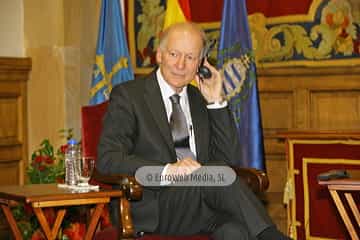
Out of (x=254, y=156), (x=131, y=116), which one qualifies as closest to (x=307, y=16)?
(x=254, y=156)

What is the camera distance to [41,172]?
5891 mm

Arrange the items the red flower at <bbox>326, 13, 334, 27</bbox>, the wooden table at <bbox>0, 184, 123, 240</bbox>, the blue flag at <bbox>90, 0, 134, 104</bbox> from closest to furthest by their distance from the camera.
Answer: the wooden table at <bbox>0, 184, 123, 240</bbox> < the blue flag at <bbox>90, 0, 134, 104</bbox> < the red flower at <bbox>326, 13, 334, 27</bbox>

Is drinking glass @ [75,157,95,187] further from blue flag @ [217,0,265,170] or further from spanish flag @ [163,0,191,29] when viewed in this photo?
spanish flag @ [163,0,191,29]

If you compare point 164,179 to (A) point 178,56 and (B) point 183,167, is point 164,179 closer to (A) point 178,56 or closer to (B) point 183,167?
(B) point 183,167

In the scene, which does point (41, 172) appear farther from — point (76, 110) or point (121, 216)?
point (121, 216)

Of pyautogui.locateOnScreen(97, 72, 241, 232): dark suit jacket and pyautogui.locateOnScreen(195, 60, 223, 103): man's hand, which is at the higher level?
pyautogui.locateOnScreen(195, 60, 223, 103): man's hand

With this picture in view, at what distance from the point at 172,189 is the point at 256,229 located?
0.44 m

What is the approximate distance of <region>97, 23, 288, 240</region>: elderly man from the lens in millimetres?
3699

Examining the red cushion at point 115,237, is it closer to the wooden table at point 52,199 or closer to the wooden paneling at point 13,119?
the wooden table at point 52,199

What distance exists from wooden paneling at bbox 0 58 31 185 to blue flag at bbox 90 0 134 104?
0.87 m

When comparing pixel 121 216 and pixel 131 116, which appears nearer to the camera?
pixel 121 216

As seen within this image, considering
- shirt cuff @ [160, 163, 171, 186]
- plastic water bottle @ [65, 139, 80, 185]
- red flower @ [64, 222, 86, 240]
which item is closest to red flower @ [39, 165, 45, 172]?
red flower @ [64, 222, 86, 240]

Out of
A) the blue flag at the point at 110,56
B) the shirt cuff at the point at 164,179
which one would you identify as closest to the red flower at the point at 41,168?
the blue flag at the point at 110,56

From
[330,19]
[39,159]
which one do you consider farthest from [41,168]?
[330,19]
